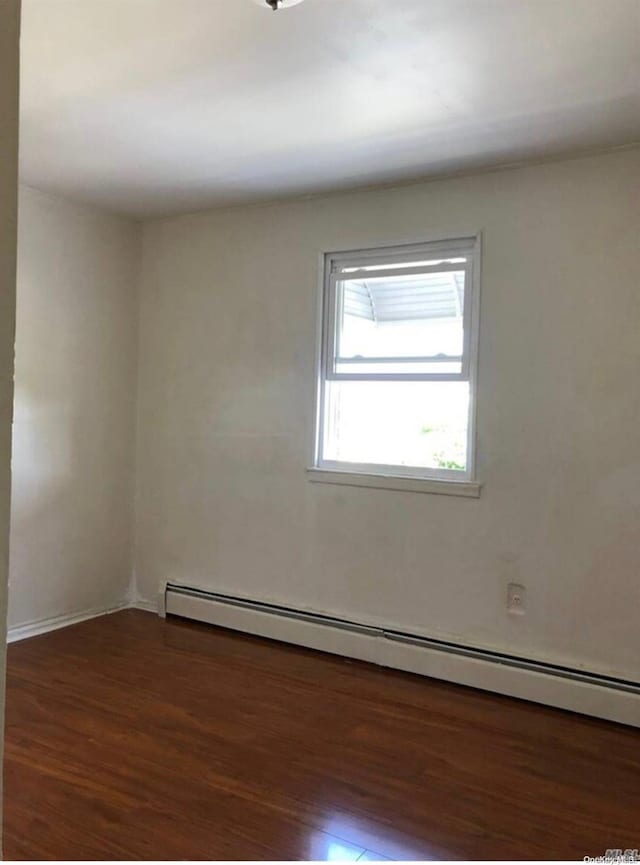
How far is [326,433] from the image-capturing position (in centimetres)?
386

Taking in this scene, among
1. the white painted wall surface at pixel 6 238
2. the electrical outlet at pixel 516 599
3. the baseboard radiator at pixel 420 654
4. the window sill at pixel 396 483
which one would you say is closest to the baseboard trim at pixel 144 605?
the baseboard radiator at pixel 420 654

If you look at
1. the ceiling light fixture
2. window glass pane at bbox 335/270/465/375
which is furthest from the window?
the ceiling light fixture

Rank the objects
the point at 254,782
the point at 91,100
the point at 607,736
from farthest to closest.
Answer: the point at 607,736
the point at 91,100
the point at 254,782

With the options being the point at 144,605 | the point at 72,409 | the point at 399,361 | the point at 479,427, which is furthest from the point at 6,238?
the point at 144,605

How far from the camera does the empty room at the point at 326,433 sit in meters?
2.16

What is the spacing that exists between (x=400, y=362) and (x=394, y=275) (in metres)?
0.48

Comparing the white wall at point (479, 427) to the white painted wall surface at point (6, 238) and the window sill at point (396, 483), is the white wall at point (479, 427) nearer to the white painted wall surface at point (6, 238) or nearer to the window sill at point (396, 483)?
the window sill at point (396, 483)

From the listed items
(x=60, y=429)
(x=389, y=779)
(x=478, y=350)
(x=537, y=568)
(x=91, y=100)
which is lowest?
(x=389, y=779)

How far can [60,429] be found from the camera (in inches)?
158

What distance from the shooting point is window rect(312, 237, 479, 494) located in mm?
3447

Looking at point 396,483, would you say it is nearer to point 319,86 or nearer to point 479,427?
point 479,427

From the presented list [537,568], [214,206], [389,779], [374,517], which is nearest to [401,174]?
[214,206]

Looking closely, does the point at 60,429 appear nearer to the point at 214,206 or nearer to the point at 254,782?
the point at 214,206

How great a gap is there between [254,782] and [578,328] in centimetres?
236
